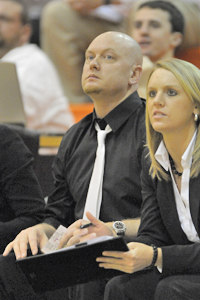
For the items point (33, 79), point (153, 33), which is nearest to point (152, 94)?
point (153, 33)

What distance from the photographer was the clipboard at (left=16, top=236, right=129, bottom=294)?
1585 millimetres

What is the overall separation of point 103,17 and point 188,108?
289 cm

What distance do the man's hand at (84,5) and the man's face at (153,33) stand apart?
2.81ft

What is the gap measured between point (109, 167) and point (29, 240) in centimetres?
46

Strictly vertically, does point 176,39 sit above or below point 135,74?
below

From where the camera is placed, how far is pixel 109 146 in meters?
2.21

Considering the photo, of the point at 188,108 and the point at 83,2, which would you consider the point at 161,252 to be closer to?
the point at 188,108

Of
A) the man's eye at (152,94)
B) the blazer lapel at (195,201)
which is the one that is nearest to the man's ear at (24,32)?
the man's eye at (152,94)

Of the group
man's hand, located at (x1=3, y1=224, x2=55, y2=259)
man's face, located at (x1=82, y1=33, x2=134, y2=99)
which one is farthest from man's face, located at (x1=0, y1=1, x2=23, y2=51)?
man's hand, located at (x1=3, y1=224, x2=55, y2=259)

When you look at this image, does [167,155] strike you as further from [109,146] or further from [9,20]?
[9,20]

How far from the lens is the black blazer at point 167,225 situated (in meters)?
1.68

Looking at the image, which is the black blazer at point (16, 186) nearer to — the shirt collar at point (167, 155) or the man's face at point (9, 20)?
the shirt collar at point (167, 155)

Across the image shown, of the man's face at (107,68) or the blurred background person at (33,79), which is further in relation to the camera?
the blurred background person at (33,79)

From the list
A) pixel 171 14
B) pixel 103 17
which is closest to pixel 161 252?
pixel 171 14
